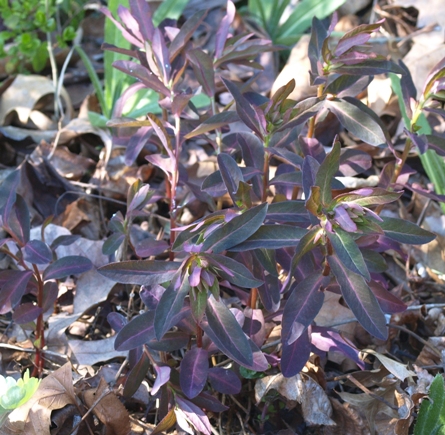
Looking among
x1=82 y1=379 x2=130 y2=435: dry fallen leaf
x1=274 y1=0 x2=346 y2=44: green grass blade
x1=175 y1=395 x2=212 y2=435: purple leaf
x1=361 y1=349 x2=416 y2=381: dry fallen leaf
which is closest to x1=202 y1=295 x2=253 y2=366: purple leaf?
x1=175 y1=395 x2=212 y2=435: purple leaf

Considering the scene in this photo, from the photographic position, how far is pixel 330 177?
45.9 inches

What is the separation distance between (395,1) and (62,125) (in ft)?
5.69

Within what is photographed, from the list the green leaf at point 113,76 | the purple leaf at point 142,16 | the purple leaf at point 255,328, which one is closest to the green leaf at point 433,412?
the purple leaf at point 255,328

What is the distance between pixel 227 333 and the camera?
1.23 meters

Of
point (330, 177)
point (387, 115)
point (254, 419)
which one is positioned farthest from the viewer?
point (387, 115)

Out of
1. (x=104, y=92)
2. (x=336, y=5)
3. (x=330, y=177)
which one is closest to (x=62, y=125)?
(x=104, y=92)

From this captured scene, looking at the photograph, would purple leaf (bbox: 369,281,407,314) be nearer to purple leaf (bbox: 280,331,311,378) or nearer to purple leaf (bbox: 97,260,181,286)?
purple leaf (bbox: 280,331,311,378)

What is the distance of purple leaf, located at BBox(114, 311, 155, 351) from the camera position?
51.0 inches

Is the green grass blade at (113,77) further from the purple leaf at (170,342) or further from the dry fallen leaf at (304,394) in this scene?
the dry fallen leaf at (304,394)

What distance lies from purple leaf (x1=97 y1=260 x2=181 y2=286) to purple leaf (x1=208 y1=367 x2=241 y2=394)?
32cm

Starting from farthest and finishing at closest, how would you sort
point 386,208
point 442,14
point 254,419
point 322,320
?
point 442,14 → point 386,208 → point 322,320 → point 254,419

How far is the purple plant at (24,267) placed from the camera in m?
1.47

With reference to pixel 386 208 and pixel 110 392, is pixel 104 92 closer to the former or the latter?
pixel 386 208

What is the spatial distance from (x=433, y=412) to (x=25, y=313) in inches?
42.8
